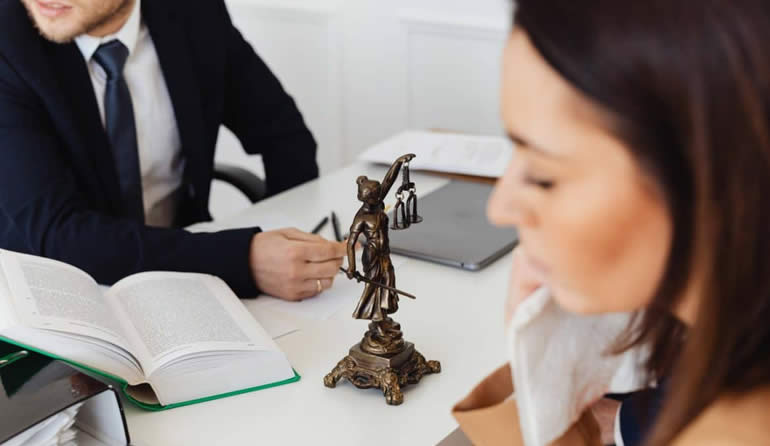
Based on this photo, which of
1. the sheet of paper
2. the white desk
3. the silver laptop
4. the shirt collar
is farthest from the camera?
the shirt collar

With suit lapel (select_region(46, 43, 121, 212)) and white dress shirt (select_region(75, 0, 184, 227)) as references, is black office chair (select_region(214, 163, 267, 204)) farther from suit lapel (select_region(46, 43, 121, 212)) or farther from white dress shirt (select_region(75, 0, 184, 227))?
suit lapel (select_region(46, 43, 121, 212))

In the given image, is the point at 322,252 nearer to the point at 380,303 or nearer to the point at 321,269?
the point at 321,269

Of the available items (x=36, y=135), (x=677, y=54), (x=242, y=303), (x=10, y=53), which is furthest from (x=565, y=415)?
(x=10, y=53)

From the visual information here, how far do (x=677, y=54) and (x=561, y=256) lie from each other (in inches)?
6.8

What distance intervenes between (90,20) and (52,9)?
91mm

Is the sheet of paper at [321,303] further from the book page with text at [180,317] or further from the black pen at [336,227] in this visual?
the black pen at [336,227]

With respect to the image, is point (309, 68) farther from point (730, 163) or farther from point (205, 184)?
point (730, 163)

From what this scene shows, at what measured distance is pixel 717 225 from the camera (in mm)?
628

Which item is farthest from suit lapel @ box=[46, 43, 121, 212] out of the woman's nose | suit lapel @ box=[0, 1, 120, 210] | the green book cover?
the woman's nose

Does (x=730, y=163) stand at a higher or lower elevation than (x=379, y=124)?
higher

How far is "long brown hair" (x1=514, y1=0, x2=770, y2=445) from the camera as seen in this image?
60 centimetres

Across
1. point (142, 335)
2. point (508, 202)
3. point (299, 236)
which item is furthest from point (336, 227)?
point (508, 202)

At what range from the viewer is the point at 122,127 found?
195cm

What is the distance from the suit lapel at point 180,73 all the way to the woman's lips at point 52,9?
0.24 metres
